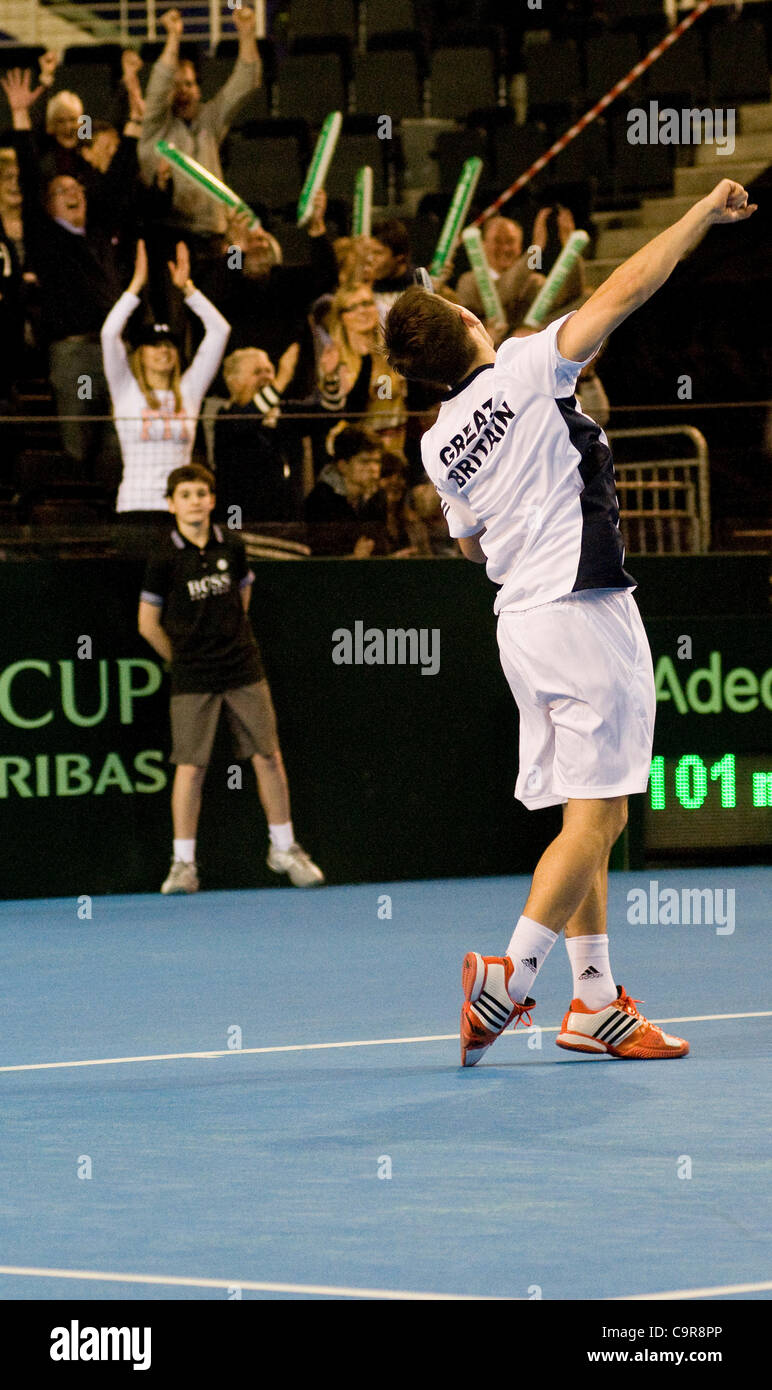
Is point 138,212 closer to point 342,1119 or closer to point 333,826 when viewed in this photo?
point 333,826

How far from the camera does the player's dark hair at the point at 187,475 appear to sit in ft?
32.6

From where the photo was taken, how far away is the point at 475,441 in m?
5.76

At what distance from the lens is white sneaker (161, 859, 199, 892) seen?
10188 millimetres

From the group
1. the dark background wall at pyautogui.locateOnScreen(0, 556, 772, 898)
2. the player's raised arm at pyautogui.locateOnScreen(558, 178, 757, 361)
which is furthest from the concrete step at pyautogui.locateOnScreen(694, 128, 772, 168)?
the player's raised arm at pyautogui.locateOnScreen(558, 178, 757, 361)

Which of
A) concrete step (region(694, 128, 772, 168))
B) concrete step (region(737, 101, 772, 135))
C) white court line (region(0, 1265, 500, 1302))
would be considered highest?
concrete step (region(737, 101, 772, 135))

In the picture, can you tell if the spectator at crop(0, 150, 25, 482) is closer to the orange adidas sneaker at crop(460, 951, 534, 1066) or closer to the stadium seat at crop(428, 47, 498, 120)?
the stadium seat at crop(428, 47, 498, 120)

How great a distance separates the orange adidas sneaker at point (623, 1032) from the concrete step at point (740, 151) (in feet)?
39.4

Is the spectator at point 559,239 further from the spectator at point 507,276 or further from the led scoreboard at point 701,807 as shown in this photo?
the led scoreboard at point 701,807

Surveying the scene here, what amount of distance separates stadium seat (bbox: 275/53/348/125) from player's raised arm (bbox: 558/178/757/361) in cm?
1202

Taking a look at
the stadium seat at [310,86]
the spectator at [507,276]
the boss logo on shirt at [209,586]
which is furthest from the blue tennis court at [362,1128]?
the stadium seat at [310,86]

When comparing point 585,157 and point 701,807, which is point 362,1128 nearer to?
point 701,807

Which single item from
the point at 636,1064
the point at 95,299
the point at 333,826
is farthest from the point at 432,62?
the point at 636,1064
